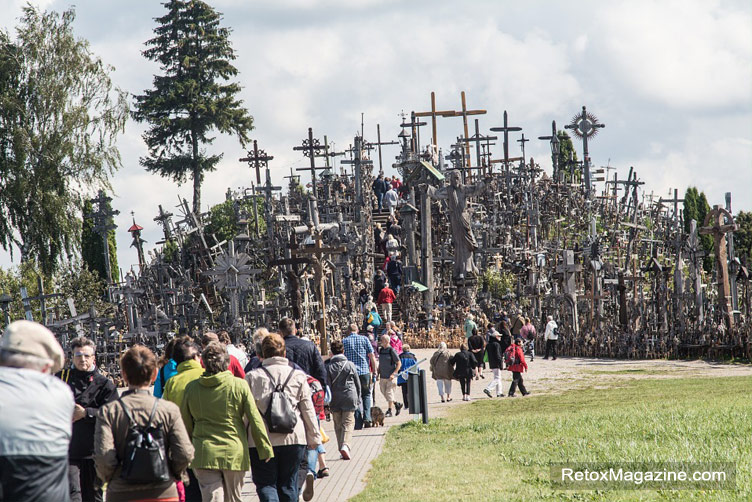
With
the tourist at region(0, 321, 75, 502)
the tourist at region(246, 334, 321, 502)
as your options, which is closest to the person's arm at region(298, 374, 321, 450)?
the tourist at region(246, 334, 321, 502)

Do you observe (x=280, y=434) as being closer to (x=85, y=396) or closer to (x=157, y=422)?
(x=85, y=396)

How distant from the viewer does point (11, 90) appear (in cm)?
3155

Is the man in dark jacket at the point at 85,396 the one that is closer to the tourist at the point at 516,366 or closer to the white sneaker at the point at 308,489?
the white sneaker at the point at 308,489

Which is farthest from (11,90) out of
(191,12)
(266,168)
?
(191,12)

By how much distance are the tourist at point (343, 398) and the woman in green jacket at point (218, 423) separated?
195 inches

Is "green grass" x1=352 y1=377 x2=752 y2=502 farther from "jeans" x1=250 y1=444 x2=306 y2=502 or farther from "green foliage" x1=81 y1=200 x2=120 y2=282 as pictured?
"green foliage" x1=81 y1=200 x2=120 y2=282

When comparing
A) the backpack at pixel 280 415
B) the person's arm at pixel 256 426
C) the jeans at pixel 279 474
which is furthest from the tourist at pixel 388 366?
the person's arm at pixel 256 426

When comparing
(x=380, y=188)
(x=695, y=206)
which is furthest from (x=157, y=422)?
(x=695, y=206)

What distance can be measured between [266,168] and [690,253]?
63.5 feet

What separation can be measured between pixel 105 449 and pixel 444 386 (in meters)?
14.7

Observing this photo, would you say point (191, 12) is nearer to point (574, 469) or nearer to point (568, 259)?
point (568, 259)

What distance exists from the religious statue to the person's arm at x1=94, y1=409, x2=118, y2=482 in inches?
1265

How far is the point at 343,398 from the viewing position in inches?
512

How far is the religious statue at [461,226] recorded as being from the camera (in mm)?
38562
